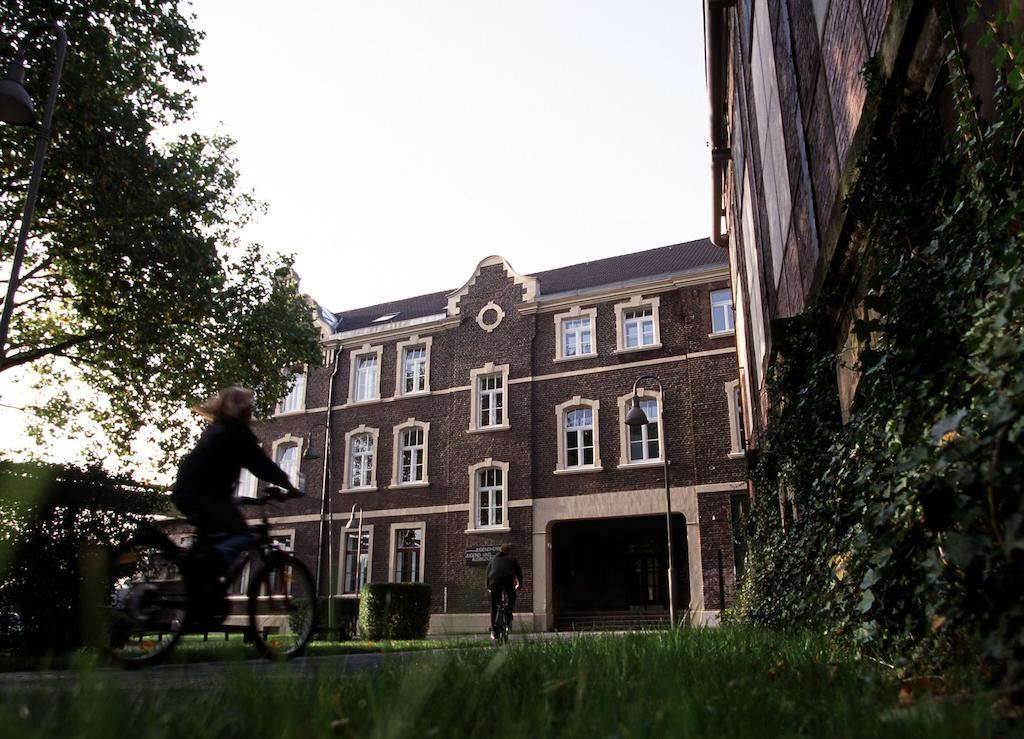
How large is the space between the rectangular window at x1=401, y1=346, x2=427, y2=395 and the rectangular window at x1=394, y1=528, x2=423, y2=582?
5698 mm

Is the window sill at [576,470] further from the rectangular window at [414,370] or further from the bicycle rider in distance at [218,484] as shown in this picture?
the bicycle rider in distance at [218,484]

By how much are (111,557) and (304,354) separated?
1516 cm

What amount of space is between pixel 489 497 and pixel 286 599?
945 inches

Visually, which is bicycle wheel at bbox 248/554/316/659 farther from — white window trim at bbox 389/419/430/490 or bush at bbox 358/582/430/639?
white window trim at bbox 389/419/430/490

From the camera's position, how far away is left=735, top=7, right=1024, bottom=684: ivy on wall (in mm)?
2662

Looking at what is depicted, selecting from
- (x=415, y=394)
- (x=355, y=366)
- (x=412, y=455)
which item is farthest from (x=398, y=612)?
(x=355, y=366)

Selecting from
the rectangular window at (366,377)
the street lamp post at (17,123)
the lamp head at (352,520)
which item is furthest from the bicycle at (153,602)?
the rectangular window at (366,377)

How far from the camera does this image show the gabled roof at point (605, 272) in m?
30.8

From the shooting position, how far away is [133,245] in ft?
53.6

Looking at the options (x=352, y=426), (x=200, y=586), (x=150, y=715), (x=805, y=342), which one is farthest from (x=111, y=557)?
(x=352, y=426)

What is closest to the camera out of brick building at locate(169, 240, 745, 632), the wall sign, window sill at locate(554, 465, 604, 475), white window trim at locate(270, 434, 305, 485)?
brick building at locate(169, 240, 745, 632)

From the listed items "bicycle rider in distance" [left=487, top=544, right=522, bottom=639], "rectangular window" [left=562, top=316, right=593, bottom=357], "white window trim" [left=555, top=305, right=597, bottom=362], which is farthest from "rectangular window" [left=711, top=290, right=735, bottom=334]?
"bicycle rider in distance" [left=487, top=544, right=522, bottom=639]

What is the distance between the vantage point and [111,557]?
17.0 ft

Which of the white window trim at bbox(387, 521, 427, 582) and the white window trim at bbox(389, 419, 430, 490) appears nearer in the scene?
the white window trim at bbox(387, 521, 427, 582)
